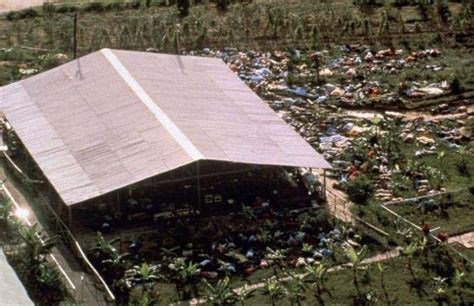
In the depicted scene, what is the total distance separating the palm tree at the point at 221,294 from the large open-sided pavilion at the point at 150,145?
4.13m

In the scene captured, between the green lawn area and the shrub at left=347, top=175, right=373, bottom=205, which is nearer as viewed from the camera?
the green lawn area

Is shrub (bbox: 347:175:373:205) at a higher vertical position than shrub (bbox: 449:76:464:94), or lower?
higher

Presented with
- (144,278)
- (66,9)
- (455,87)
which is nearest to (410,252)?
(144,278)

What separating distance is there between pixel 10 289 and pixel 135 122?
9.42 meters

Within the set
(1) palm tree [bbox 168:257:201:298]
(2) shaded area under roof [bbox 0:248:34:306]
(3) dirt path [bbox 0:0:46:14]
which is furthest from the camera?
(3) dirt path [bbox 0:0:46:14]

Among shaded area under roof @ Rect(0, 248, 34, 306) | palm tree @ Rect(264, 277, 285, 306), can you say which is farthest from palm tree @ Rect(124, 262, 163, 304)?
shaded area under roof @ Rect(0, 248, 34, 306)

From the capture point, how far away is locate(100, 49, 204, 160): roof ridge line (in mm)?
26562

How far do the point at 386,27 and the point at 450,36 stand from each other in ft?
10.6

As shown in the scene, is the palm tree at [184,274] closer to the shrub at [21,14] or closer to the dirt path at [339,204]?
the dirt path at [339,204]

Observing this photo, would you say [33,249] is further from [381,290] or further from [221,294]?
[381,290]

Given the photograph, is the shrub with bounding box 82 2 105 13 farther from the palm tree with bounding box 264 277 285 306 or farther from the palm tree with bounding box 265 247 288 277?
the palm tree with bounding box 264 277 285 306

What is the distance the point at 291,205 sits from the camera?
2792 cm

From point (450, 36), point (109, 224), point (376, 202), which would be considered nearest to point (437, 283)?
point (376, 202)

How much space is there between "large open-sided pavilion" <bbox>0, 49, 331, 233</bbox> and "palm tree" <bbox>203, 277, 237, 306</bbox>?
4.13 metres
